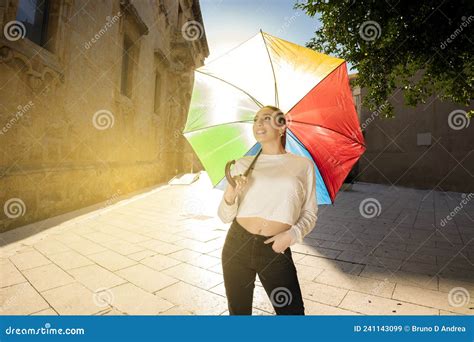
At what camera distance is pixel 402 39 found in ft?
18.6

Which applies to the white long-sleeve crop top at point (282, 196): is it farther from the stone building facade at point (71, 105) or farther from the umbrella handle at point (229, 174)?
the stone building facade at point (71, 105)

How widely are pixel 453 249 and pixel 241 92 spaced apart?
4904mm

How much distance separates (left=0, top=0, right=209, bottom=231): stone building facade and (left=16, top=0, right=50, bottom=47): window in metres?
0.02

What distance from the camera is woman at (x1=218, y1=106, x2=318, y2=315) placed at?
5.24 feet

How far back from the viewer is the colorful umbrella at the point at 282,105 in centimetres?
191

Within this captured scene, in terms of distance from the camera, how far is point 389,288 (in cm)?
328

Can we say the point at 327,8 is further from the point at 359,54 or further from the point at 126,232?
the point at 126,232

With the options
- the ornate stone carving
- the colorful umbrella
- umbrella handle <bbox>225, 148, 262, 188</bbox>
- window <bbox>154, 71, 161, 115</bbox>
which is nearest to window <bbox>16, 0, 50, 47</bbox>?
the ornate stone carving

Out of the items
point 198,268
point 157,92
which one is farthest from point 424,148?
point 198,268

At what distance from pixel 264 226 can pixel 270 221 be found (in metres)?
0.05

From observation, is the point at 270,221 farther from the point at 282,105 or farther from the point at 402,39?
the point at 402,39

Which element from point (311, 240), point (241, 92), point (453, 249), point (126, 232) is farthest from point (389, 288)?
point (126, 232)

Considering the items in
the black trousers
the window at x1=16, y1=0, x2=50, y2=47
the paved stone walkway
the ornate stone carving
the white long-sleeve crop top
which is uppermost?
the window at x1=16, y1=0, x2=50, y2=47

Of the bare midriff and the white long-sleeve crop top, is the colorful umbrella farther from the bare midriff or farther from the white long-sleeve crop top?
the bare midriff
